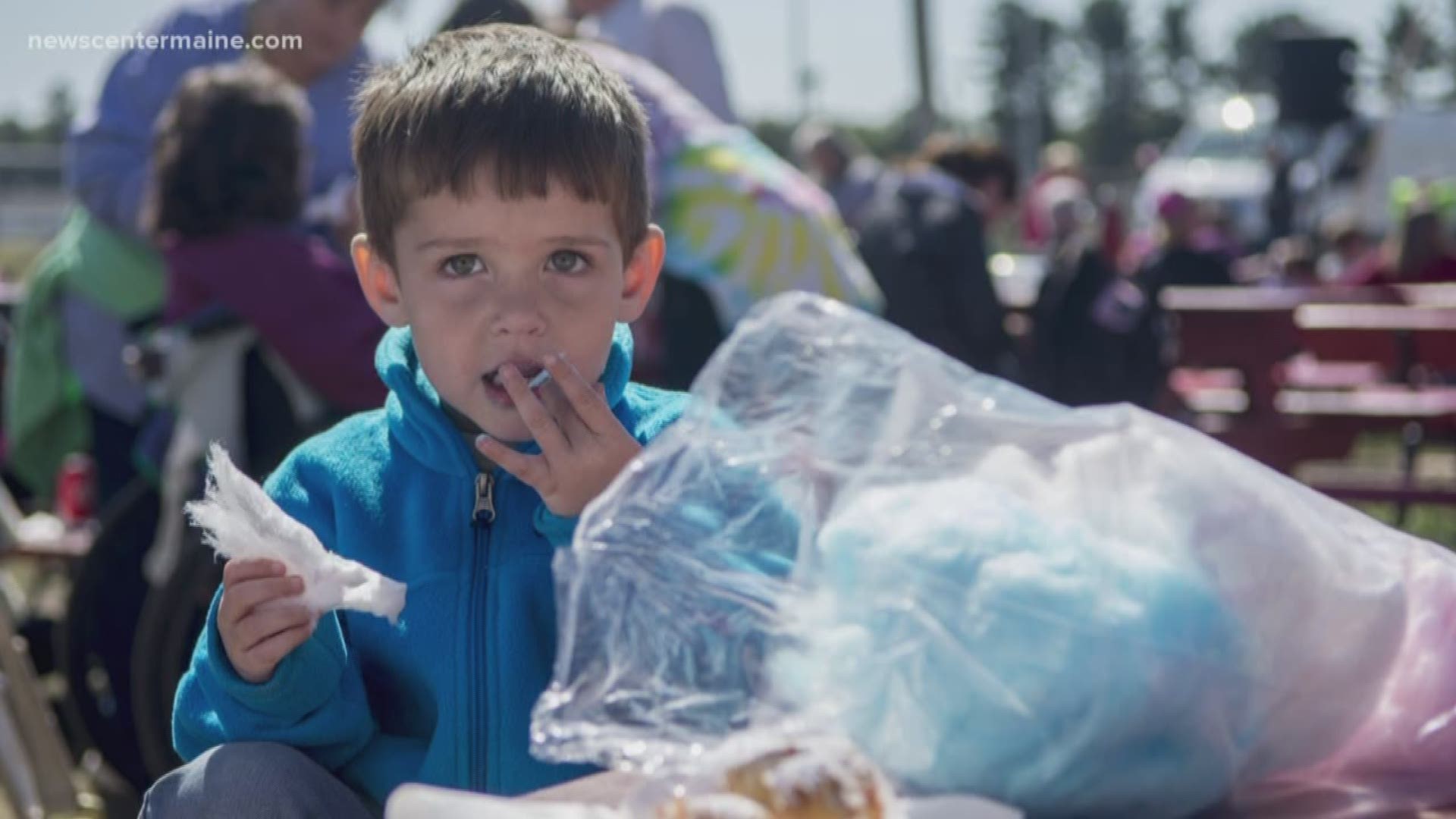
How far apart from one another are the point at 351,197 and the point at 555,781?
2.29 meters

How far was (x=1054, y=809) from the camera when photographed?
1200mm

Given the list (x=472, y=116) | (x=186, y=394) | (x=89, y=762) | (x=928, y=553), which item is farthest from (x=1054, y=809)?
(x=89, y=762)

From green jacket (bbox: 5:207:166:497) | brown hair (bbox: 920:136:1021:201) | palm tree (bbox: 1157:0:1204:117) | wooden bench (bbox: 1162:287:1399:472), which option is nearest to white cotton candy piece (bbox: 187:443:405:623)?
green jacket (bbox: 5:207:166:497)

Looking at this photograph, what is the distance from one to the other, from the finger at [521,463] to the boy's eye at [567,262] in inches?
9.2

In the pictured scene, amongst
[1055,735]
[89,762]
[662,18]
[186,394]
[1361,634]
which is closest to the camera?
[1055,735]

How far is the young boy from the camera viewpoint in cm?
166

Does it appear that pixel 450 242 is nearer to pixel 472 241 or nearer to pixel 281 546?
pixel 472 241

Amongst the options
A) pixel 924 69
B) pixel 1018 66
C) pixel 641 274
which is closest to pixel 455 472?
pixel 641 274

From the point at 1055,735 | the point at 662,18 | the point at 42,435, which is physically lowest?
the point at 42,435

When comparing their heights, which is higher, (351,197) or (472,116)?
(472,116)

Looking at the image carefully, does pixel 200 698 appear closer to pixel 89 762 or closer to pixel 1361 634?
pixel 1361 634

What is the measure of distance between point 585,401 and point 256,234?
87.4 inches

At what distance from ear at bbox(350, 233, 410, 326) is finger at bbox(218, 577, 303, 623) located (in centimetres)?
38

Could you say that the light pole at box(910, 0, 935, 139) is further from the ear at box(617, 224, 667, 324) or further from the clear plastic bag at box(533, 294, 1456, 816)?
the clear plastic bag at box(533, 294, 1456, 816)
